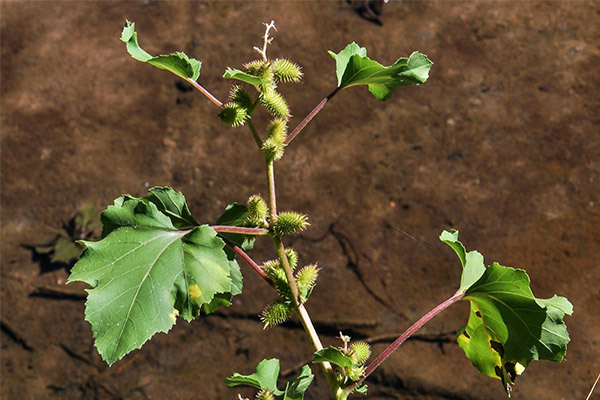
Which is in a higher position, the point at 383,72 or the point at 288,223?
the point at 383,72

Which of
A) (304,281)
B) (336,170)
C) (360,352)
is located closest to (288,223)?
(304,281)

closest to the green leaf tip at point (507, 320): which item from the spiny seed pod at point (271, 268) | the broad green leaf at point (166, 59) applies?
the spiny seed pod at point (271, 268)

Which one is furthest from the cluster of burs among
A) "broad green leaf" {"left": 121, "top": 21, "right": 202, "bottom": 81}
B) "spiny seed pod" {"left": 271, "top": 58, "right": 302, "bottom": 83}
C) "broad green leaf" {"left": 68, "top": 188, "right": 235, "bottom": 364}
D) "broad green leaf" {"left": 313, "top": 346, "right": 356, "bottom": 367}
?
"broad green leaf" {"left": 313, "top": 346, "right": 356, "bottom": 367}

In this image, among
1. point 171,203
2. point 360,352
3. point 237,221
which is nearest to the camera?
point 360,352

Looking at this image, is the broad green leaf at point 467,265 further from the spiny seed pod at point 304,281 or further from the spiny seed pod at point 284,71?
the spiny seed pod at point 284,71

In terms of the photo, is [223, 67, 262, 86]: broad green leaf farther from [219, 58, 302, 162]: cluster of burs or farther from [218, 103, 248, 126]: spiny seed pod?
[218, 103, 248, 126]: spiny seed pod

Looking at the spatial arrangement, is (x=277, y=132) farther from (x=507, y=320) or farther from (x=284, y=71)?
(x=507, y=320)
